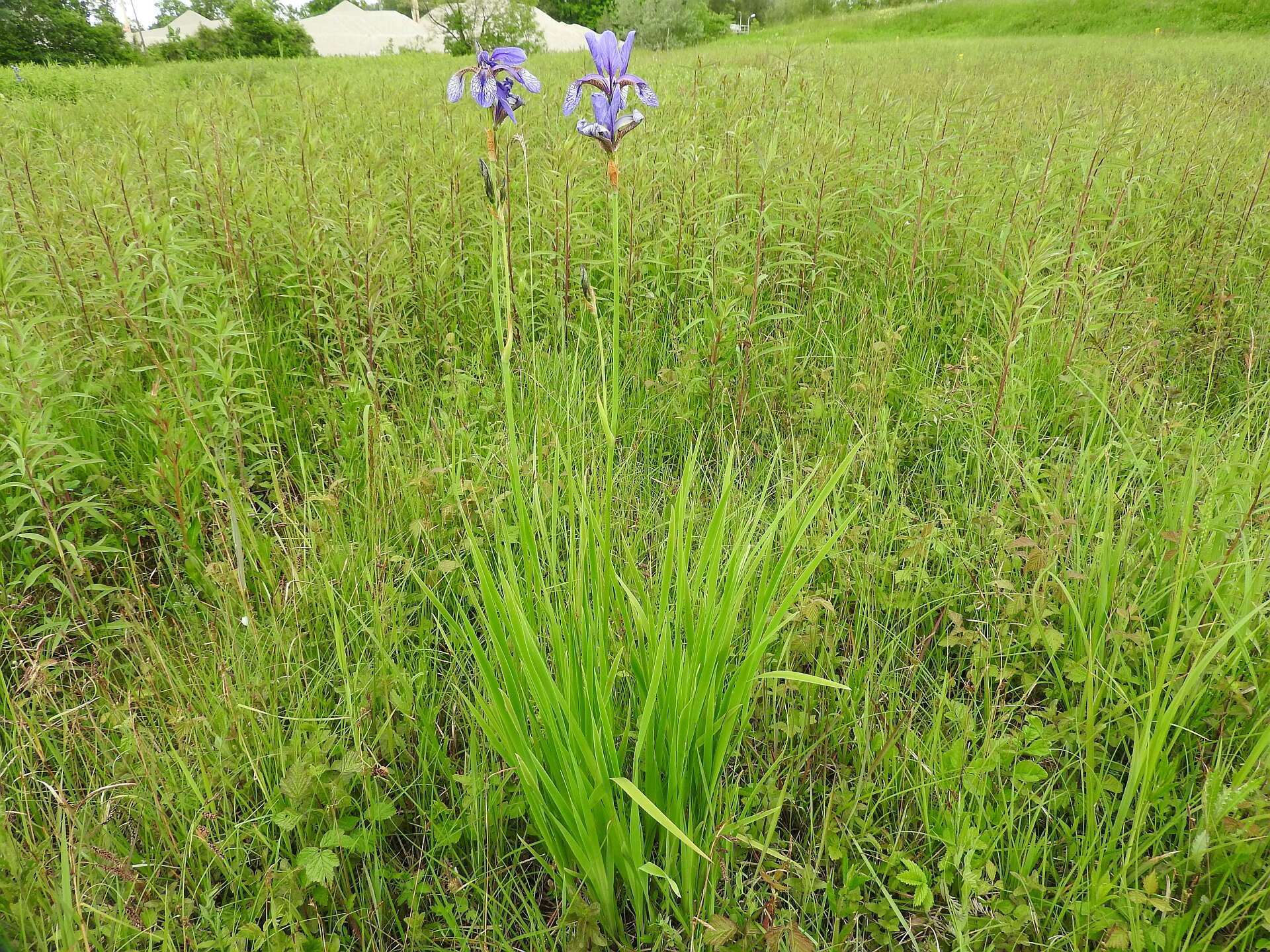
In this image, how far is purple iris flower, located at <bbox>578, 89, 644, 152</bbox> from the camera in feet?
4.25

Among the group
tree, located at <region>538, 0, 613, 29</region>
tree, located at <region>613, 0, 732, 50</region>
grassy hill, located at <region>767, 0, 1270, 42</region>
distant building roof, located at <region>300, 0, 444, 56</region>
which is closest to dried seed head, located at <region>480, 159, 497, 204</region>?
grassy hill, located at <region>767, 0, 1270, 42</region>

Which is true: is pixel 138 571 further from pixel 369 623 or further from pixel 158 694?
pixel 369 623

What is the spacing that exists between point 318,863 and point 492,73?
1.49 m

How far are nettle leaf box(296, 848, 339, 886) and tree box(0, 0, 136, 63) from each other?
33.1 m

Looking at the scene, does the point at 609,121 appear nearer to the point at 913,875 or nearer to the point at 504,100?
the point at 504,100

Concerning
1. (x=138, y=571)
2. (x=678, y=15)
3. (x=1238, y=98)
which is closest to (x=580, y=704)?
(x=138, y=571)

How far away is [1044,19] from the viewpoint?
22.3m

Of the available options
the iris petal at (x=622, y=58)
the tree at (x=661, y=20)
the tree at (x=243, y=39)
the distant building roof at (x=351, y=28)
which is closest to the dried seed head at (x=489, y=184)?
the iris petal at (x=622, y=58)

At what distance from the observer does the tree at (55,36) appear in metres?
24.5

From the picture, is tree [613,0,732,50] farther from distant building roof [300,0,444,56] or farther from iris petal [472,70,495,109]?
distant building roof [300,0,444,56]

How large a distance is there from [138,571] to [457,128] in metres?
3.48

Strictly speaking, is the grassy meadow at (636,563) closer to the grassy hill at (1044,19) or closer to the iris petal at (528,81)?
the iris petal at (528,81)

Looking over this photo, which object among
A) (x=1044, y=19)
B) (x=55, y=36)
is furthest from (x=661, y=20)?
(x=55, y=36)

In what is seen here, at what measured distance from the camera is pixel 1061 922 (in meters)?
1.26
